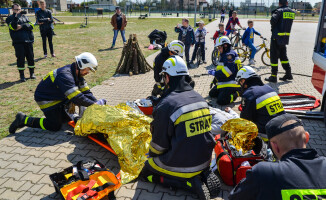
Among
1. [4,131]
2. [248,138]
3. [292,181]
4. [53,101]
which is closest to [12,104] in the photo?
[4,131]

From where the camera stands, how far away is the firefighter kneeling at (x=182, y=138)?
311 cm

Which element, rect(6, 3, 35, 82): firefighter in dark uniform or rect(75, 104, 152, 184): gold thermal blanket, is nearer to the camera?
rect(75, 104, 152, 184): gold thermal blanket

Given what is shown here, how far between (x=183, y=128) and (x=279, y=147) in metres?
1.28

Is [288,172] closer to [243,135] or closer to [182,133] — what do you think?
[182,133]

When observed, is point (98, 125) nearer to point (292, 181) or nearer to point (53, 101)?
point (53, 101)

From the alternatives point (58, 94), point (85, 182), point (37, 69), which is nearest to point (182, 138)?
point (85, 182)

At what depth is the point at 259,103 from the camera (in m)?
4.13

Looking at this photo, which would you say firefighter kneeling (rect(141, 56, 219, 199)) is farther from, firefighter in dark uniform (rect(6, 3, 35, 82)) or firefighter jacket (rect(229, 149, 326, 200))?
firefighter in dark uniform (rect(6, 3, 35, 82))

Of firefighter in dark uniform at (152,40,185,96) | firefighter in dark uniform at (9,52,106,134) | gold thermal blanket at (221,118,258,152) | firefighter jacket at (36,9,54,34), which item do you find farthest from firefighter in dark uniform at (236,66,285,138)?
firefighter jacket at (36,9,54,34)

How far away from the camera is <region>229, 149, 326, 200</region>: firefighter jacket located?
1.71 metres

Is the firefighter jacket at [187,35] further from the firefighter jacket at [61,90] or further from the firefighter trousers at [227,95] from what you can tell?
the firefighter jacket at [61,90]

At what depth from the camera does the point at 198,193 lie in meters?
3.29

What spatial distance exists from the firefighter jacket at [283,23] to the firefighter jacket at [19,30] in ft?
25.4

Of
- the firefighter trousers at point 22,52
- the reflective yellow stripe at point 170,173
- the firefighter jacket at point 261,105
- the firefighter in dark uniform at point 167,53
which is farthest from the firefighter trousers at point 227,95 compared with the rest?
the firefighter trousers at point 22,52
